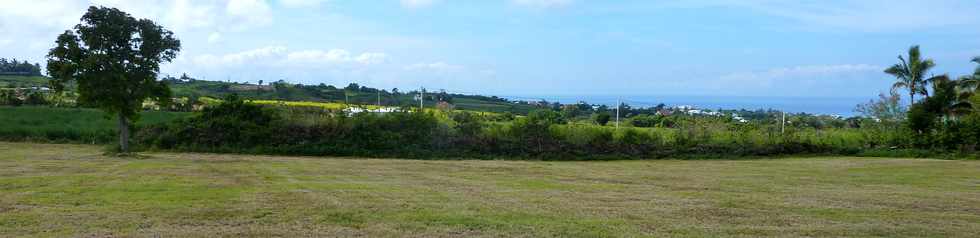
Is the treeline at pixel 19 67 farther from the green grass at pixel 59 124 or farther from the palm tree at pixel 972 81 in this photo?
the palm tree at pixel 972 81

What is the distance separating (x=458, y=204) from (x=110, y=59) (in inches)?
540

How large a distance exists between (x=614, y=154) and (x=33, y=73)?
59.0 m

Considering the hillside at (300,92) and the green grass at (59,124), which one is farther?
the hillside at (300,92)

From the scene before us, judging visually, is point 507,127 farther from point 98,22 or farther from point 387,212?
point 387,212

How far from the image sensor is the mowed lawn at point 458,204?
7.77m

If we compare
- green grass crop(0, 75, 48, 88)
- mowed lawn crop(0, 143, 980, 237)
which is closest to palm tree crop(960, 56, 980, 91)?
mowed lawn crop(0, 143, 980, 237)

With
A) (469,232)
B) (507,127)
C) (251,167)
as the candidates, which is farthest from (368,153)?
(469,232)

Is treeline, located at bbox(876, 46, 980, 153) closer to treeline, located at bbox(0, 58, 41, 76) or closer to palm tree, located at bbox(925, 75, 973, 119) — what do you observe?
palm tree, located at bbox(925, 75, 973, 119)

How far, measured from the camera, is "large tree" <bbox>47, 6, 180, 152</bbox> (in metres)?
18.9

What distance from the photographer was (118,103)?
19.6 metres

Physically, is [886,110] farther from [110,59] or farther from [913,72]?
[110,59]

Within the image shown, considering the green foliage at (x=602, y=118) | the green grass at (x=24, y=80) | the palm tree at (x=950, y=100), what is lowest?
the green foliage at (x=602, y=118)

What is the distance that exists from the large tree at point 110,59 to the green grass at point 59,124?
1041cm

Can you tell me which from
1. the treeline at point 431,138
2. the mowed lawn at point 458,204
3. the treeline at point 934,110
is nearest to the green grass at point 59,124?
the treeline at point 431,138
